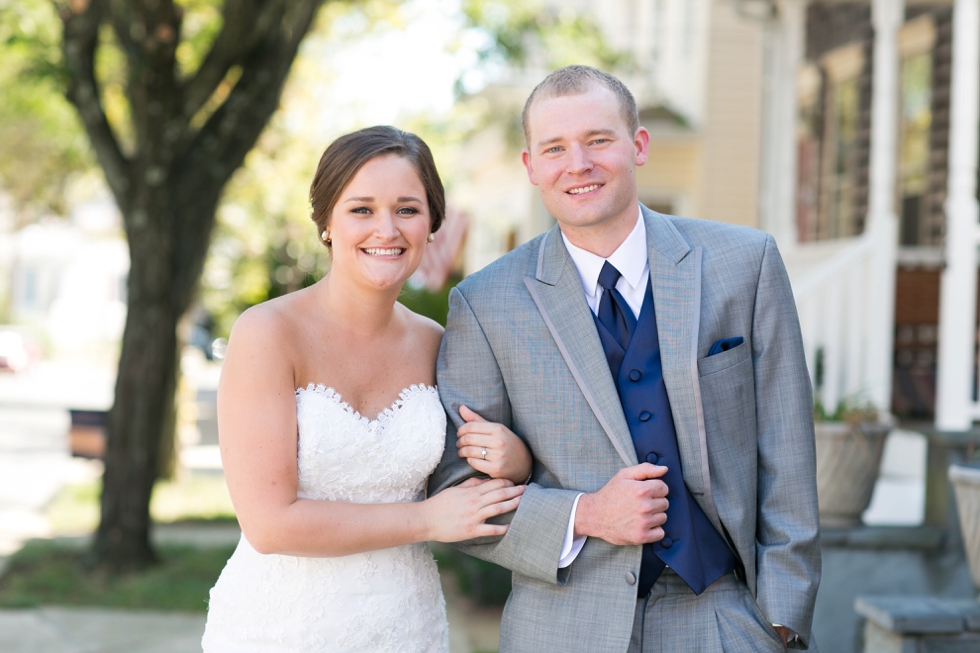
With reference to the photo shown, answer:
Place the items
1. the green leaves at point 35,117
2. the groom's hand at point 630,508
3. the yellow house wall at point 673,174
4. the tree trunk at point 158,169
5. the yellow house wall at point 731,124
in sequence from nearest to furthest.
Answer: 1. the groom's hand at point 630,508
2. the tree trunk at point 158,169
3. the green leaves at point 35,117
4. the yellow house wall at point 731,124
5. the yellow house wall at point 673,174

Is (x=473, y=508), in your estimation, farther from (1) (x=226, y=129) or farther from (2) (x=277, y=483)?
(1) (x=226, y=129)

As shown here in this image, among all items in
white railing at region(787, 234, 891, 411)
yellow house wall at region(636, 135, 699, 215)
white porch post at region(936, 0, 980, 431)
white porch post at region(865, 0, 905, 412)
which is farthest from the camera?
yellow house wall at region(636, 135, 699, 215)

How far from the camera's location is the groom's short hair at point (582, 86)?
2.48 meters

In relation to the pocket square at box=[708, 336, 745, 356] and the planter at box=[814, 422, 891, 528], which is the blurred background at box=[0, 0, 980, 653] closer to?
the planter at box=[814, 422, 891, 528]

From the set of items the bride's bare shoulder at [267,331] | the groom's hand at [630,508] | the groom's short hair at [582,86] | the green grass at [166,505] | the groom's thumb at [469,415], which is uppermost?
the groom's short hair at [582,86]

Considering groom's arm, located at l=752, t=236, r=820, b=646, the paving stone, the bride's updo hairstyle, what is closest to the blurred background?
the paving stone

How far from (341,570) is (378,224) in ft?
3.13

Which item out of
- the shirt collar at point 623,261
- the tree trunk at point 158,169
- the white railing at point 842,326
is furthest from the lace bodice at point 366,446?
the tree trunk at point 158,169

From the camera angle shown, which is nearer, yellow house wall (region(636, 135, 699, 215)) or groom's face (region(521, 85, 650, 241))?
groom's face (region(521, 85, 650, 241))

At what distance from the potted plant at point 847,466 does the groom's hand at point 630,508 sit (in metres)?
2.99

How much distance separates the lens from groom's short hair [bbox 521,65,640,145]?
2.48m

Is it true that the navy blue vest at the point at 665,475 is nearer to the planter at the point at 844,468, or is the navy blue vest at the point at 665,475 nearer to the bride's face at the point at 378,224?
the bride's face at the point at 378,224

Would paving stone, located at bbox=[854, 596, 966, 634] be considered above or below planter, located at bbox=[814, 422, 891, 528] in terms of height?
below

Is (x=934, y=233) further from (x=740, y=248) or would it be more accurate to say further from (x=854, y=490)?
(x=740, y=248)
